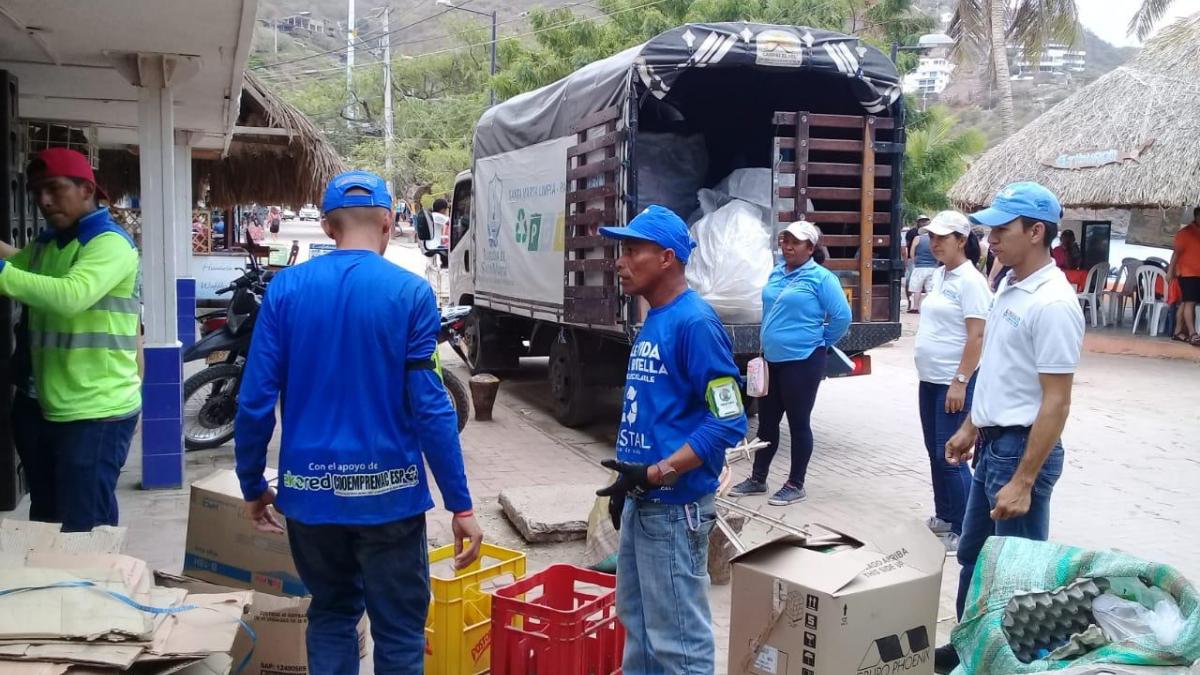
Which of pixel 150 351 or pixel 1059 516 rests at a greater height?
pixel 150 351

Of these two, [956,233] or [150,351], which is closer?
[956,233]

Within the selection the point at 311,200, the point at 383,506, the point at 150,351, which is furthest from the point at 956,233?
the point at 311,200

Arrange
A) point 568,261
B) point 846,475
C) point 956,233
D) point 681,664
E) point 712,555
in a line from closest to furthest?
point 681,664 → point 712,555 → point 956,233 → point 846,475 → point 568,261

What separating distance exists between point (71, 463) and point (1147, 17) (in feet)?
96.4

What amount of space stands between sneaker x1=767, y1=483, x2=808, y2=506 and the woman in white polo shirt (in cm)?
99

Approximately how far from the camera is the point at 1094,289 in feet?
51.8

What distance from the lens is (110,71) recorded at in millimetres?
6621

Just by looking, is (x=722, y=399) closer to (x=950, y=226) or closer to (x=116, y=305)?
(x=116, y=305)

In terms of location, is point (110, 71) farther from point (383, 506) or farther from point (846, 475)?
point (846, 475)

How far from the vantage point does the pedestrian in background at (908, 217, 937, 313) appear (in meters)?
17.0

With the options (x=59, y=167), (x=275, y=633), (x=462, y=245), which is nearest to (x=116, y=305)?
(x=59, y=167)

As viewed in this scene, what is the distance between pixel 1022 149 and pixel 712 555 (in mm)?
13212

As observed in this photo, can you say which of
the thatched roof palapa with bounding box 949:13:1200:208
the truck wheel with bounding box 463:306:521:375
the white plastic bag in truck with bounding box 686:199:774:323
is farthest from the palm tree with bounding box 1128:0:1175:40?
the white plastic bag in truck with bounding box 686:199:774:323

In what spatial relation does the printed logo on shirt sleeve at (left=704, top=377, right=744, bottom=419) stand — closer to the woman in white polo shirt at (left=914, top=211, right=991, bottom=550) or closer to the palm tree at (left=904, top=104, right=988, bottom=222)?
the woman in white polo shirt at (left=914, top=211, right=991, bottom=550)
